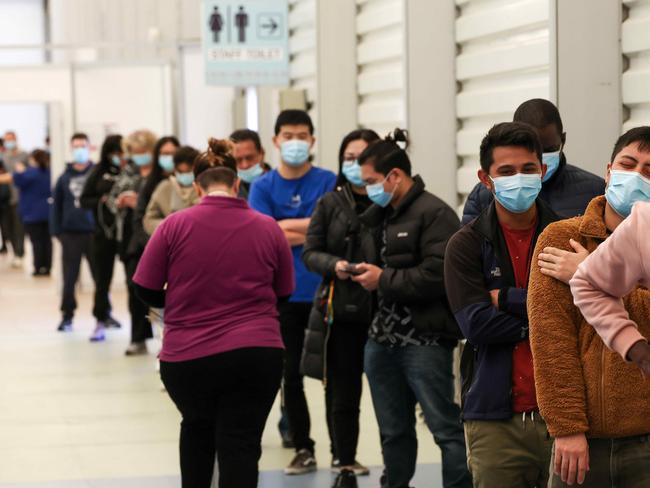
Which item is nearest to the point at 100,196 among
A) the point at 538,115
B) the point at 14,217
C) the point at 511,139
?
the point at 538,115

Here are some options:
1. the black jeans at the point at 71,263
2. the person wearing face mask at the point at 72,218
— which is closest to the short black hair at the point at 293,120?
the person wearing face mask at the point at 72,218

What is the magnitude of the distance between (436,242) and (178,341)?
3.90ft

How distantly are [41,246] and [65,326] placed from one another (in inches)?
279

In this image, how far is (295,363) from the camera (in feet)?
22.9

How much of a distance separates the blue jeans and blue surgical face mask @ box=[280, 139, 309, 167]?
5.39 ft

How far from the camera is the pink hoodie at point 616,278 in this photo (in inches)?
127

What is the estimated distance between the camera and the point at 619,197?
348cm

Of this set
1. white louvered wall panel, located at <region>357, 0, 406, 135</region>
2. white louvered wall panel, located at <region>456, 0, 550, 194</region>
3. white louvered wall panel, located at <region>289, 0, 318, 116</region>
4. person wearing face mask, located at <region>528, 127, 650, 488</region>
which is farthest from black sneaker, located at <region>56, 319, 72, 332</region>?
person wearing face mask, located at <region>528, 127, 650, 488</region>

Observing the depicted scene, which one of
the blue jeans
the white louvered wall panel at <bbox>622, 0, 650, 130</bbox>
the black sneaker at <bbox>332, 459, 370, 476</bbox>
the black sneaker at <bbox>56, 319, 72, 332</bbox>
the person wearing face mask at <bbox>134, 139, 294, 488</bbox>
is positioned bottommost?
the black sneaker at <bbox>56, 319, 72, 332</bbox>

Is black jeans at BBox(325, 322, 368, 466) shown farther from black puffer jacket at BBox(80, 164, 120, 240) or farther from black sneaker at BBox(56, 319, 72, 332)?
black sneaker at BBox(56, 319, 72, 332)

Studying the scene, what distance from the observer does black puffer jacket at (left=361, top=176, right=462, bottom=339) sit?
554 centimetres

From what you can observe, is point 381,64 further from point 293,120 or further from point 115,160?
point 115,160

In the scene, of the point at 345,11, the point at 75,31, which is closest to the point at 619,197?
the point at 345,11

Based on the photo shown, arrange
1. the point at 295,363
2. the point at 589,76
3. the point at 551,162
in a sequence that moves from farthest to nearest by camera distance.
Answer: the point at 295,363 < the point at 589,76 < the point at 551,162
